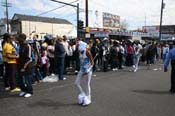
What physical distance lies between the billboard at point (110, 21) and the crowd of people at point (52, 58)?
65.3 m

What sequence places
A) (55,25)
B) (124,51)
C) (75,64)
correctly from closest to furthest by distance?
(75,64) < (124,51) < (55,25)

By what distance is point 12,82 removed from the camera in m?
10.8

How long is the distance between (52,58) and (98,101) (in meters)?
6.11

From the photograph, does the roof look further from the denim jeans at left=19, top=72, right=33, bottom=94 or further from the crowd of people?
the denim jeans at left=19, top=72, right=33, bottom=94

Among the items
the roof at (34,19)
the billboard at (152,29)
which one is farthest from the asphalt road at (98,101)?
the roof at (34,19)

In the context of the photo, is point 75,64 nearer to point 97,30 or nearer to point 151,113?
point 151,113

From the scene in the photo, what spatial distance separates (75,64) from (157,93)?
24.4ft

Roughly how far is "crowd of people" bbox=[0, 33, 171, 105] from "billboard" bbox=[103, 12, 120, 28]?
2569 inches

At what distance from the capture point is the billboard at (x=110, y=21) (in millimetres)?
87981

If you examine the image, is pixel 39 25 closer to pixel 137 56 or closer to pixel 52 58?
pixel 137 56

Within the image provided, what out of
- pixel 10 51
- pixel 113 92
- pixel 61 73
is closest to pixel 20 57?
pixel 10 51

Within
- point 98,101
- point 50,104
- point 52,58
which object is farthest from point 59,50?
point 50,104

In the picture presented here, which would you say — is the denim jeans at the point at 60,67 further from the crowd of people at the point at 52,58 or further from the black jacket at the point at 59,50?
the black jacket at the point at 59,50

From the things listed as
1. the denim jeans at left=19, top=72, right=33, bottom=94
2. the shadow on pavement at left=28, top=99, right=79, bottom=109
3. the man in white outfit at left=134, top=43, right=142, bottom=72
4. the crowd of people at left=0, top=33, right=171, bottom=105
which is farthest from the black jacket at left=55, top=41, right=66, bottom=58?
the man in white outfit at left=134, top=43, right=142, bottom=72
